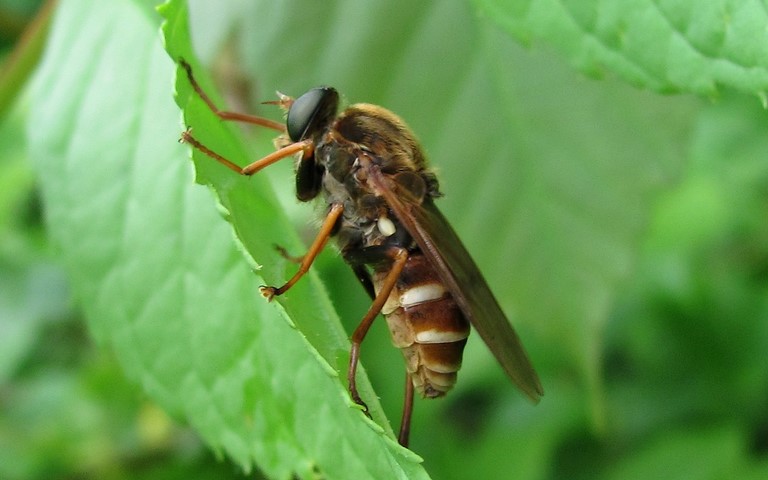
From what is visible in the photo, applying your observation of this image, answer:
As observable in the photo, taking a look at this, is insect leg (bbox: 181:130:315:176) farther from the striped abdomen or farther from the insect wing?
the striped abdomen

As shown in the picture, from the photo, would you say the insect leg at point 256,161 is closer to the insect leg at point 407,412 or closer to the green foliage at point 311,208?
the green foliage at point 311,208

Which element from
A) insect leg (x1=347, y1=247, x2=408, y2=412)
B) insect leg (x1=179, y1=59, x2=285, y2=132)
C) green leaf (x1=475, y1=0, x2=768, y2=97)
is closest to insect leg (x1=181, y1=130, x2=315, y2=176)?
insect leg (x1=179, y1=59, x2=285, y2=132)

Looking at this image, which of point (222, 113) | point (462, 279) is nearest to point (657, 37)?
point (462, 279)

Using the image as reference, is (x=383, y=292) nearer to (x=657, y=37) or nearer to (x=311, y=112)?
(x=311, y=112)

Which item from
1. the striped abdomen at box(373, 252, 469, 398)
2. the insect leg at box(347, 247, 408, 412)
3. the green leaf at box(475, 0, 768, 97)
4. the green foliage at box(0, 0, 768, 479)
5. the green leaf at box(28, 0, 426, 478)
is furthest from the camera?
the striped abdomen at box(373, 252, 469, 398)

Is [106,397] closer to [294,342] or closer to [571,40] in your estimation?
[294,342]

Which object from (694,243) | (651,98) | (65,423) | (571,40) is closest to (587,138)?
(651,98)

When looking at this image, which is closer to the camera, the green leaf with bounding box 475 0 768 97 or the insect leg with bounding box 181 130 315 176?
the green leaf with bounding box 475 0 768 97

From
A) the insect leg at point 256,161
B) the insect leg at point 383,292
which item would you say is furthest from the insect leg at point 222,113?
the insect leg at point 383,292
